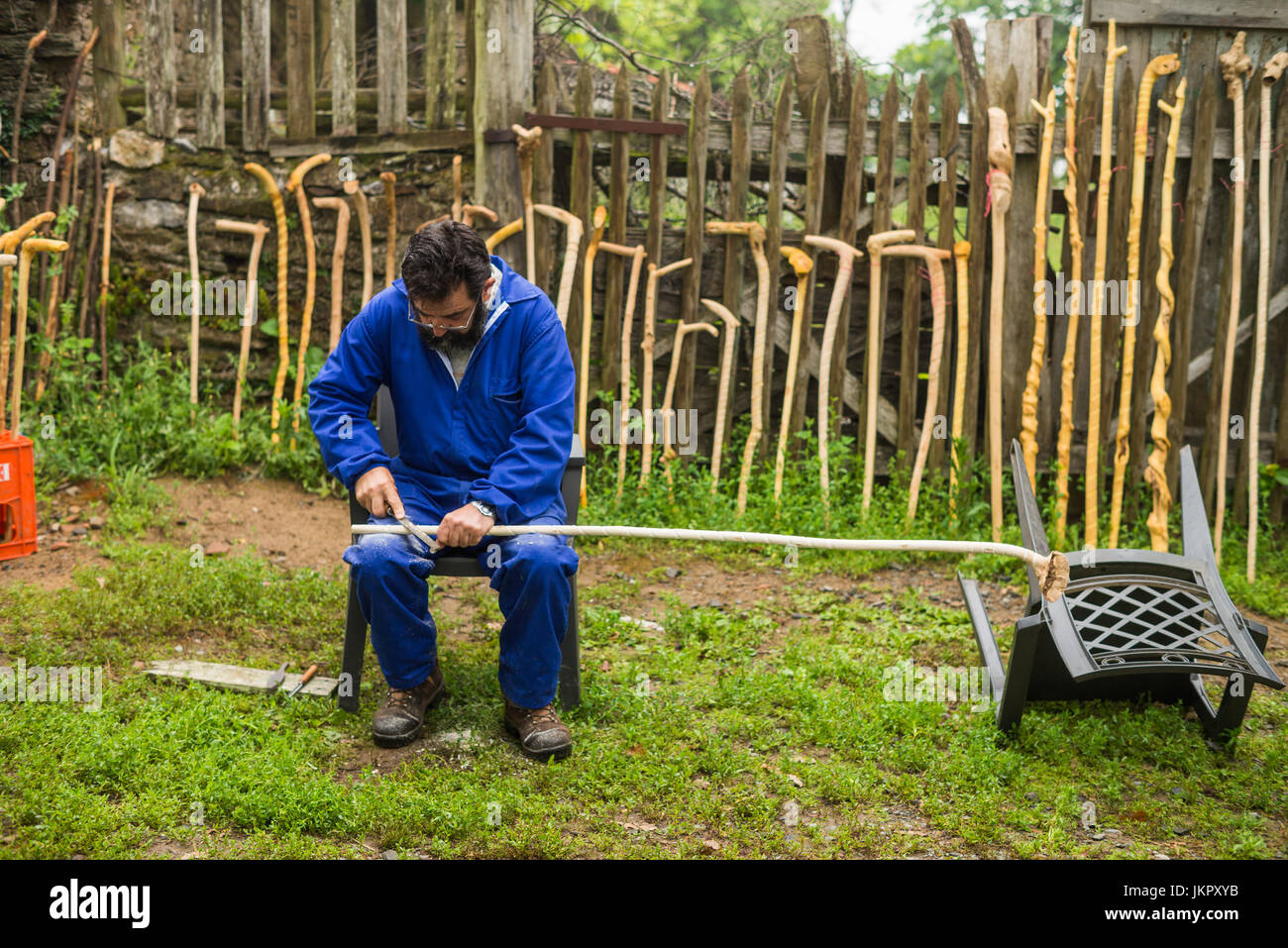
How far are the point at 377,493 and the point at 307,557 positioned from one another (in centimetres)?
185

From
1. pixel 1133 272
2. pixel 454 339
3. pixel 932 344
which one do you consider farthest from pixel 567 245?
pixel 1133 272

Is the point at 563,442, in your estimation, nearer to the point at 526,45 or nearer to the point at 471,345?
the point at 471,345

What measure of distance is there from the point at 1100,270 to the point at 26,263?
17.2 feet

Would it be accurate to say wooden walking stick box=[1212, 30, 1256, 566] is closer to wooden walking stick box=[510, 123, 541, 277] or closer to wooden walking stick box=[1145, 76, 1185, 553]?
wooden walking stick box=[1145, 76, 1185, 553]

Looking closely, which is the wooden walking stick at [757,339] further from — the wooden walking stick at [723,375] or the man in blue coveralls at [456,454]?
the man in blue coveralls at [456,454]

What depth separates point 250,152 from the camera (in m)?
5.95

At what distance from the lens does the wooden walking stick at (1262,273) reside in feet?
16.3

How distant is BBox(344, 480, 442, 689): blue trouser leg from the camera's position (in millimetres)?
3219

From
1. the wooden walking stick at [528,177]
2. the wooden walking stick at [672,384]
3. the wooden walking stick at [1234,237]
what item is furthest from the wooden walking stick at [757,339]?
the wooden walking stick at [1234,237]

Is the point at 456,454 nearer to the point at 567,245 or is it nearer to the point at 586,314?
the point at 586,314

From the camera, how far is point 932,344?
550 centimetres

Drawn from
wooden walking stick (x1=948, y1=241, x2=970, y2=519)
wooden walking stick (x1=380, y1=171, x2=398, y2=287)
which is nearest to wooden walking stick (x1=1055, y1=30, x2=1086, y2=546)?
wooden walking stick (x1=948, y1=241, x2=970, y2=519)

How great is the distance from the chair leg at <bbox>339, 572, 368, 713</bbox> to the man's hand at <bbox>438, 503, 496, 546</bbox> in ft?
1.89

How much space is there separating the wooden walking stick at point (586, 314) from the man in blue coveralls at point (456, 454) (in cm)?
188
